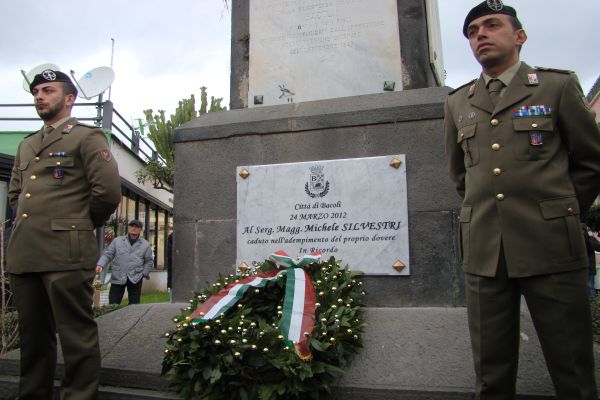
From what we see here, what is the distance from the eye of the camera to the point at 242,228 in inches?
145

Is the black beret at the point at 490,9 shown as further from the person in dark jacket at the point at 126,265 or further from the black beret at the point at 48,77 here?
the person in dark jacket at the point at 126,265

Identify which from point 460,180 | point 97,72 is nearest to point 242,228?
point 460,180

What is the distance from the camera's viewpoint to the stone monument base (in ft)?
7.97

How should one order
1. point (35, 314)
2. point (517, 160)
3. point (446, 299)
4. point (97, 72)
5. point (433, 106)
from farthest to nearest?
point (97, 72)
point (433, 106)
point (446, 299)
point (35, 314)
point (517, 160)

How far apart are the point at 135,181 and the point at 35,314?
13.0 m

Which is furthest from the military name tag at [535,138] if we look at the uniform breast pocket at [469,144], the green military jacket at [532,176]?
the uniform breast pocket at [469,144]

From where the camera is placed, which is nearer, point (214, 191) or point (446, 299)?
point (446, 299)

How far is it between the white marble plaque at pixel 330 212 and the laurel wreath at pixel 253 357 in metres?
0.67

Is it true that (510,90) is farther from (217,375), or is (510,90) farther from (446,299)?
(217,375)

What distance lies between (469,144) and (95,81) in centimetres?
1138

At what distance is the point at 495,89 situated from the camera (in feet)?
7.06

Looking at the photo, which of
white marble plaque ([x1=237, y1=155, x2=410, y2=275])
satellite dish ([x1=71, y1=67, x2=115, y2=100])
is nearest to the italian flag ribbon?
white marble plaque ([x1=237, y1=155, x2=410, y2=275])

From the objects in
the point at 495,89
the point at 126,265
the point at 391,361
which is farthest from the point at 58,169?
the point at 126,265

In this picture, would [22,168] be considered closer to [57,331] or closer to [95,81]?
[57,331]
